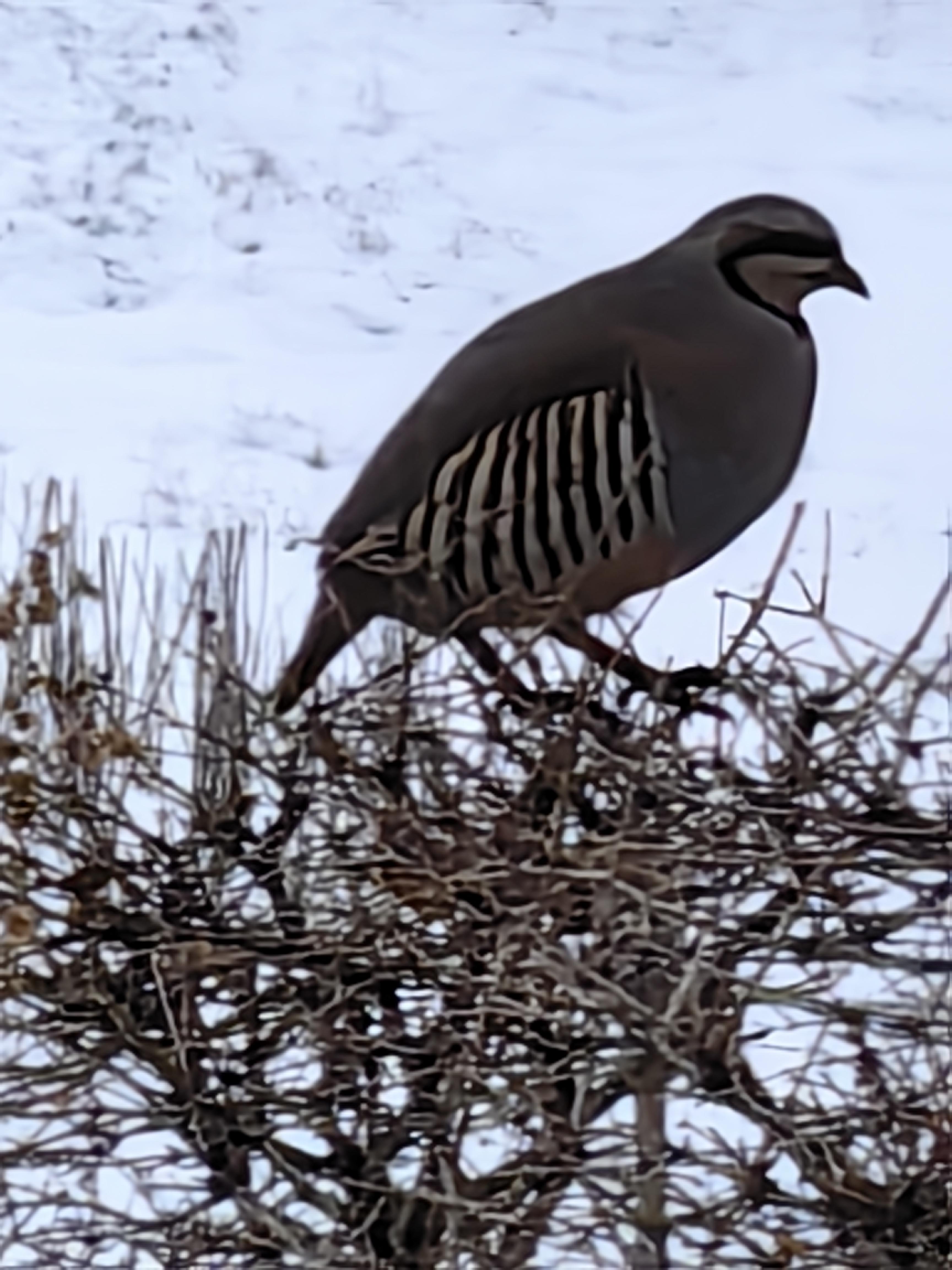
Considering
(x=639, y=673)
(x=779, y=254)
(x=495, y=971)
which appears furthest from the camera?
(x=779, y=254)

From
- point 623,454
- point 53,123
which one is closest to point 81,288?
point 53,123

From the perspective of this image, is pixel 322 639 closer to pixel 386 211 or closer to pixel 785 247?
pixel 386 211

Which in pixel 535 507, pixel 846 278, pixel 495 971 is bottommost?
pixel 495 971

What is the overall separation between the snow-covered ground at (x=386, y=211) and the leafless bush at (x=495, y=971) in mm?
207

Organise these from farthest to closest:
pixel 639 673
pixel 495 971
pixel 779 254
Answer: pixel 779 254
pixel 639 673
pixel 495 971

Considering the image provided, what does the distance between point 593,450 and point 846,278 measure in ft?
0.90

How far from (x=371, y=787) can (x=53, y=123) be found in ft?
2.34

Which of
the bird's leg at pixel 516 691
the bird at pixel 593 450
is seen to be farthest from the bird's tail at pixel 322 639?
the bird's leg at pixel 516 691

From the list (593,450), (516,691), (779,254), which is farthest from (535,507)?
(779,254)

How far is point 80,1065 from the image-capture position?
148 centimetres

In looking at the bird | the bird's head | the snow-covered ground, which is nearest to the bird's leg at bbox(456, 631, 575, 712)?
the bird

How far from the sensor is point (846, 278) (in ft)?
5.58

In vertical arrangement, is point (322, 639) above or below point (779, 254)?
below

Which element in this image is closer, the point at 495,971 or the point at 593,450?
the point at 495,971
